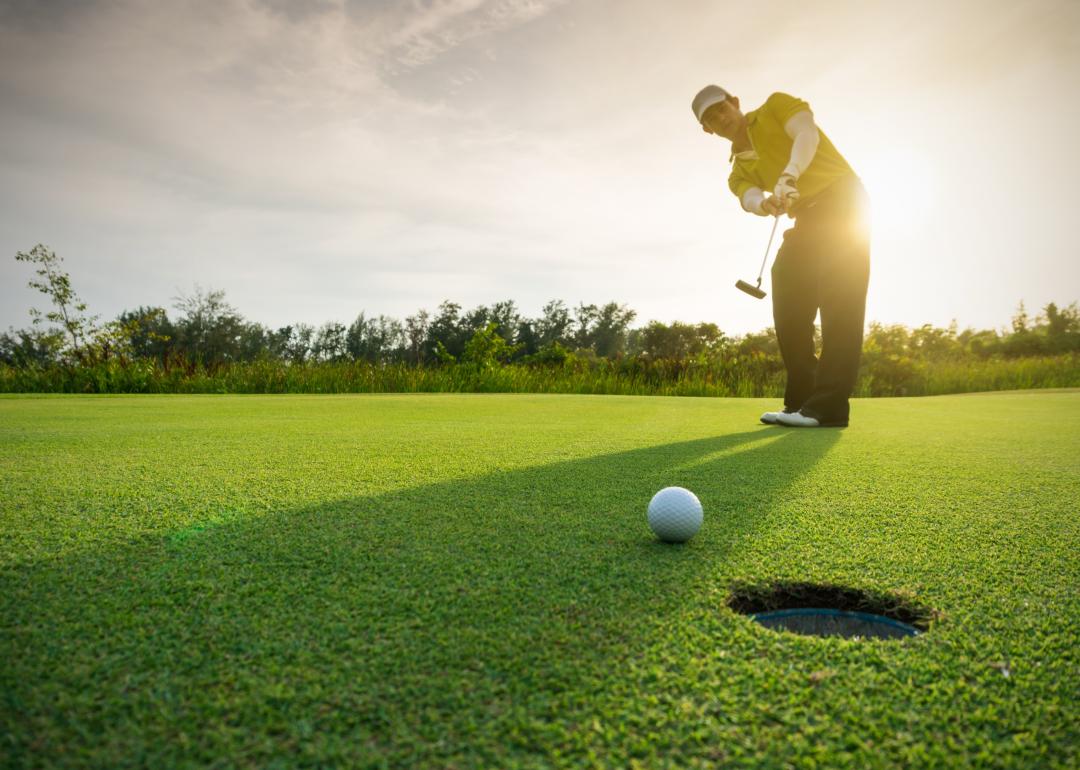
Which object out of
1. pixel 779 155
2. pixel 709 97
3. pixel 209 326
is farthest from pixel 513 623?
pixel 209 326

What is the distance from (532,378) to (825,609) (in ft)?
47.2

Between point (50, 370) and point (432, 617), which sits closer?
point (432, 617)

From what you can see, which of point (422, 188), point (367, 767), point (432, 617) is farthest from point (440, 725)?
point (422, 188)

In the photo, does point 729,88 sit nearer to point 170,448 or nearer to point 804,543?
point 804,543

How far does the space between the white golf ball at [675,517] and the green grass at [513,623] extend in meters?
0.05

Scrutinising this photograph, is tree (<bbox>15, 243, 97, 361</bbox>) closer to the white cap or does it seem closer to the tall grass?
the tall grass

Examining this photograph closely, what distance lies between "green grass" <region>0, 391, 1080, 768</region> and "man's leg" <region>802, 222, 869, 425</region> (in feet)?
6.63

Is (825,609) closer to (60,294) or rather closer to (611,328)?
(60,294)

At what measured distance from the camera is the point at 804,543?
1574 mm

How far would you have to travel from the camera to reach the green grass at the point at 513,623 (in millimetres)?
757

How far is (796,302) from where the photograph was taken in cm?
483

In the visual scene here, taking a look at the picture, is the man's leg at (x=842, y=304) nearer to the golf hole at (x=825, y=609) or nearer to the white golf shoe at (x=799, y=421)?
the white golf shoe at (x=799, y=421)

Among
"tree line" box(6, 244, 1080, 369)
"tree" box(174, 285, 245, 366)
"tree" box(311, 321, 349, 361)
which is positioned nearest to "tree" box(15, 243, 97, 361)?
"tree line" box(6, 244, 1080, 369)

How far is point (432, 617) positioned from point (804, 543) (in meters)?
1.07
